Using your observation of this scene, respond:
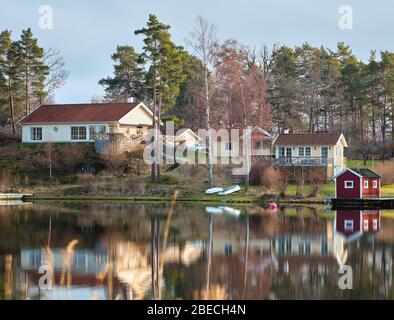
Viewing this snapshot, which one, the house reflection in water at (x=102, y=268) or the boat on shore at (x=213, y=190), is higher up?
the boat on shore at (x=213, y=190)

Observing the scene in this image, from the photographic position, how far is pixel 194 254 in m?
25.5

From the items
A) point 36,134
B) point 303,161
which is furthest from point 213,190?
point 36,134

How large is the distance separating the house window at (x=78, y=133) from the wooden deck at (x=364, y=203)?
25.0 metres

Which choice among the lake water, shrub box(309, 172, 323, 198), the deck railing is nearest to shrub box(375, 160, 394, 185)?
the deck railing

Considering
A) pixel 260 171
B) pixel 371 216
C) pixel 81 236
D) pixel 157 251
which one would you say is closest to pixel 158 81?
pixel 260 171

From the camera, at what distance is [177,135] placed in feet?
206

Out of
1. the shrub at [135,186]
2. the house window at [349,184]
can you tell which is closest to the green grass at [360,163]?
the house window at [349,184]

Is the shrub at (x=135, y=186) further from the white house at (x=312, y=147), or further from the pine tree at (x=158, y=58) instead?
the white house at (x=312, y=147)

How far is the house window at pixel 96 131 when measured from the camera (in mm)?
59781

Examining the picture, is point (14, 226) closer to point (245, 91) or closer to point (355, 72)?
point (245, 91)

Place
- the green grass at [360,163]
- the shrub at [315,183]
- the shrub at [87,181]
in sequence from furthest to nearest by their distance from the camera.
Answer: the green grass at [360,163] < the shrub at [87,181] < the shrub at [315,183]

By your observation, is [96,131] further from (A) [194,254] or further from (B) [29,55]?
(A) [194,254]

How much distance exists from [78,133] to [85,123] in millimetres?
1253

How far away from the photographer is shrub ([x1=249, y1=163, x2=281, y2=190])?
1970 inches
